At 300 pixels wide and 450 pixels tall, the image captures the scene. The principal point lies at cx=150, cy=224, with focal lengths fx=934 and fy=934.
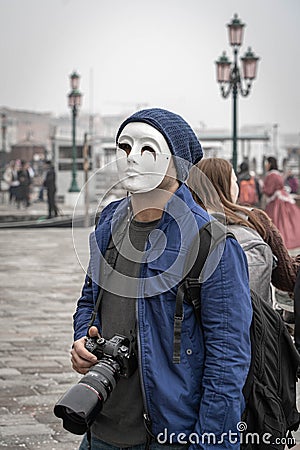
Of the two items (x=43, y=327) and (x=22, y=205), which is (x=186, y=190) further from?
(x=22, y=205)

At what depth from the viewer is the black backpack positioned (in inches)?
109

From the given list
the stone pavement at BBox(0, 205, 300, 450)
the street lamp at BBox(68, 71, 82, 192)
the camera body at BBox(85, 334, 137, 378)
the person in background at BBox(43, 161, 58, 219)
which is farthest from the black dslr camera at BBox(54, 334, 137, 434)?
the street lamp at BBox(68, 71, 82, 192)

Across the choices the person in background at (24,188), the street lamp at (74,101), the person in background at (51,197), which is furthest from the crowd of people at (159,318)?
the street lamp at (74,101)

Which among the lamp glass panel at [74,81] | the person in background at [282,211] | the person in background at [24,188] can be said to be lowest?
the person in background at [24,188]

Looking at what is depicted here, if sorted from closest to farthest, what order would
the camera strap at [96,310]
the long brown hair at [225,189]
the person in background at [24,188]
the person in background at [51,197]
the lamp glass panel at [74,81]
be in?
the camera strap at [96,310] < the long brown hair at [225,189] < the person in background at [51,197] < the person in background at [24,188] < the lamp glass panel at [74,81]

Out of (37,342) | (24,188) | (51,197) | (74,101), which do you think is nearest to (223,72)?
(51,197)

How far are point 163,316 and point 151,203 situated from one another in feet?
1.20

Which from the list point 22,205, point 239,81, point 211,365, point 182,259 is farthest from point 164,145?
Result: point 22,205

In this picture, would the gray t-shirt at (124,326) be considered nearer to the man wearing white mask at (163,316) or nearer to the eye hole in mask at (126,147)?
the man wearing white mask at (163,316)

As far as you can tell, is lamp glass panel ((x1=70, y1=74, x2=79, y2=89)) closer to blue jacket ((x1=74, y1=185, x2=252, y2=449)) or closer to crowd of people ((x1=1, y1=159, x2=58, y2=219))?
crowd of people ((x1=1, y1=159, x2=58, y2=219))

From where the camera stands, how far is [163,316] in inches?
109

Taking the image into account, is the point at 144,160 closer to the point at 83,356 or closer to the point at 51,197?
the point at 83,356

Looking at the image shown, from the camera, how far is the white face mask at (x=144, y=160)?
282cm

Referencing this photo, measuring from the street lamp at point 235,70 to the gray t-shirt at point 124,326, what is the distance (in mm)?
17682
